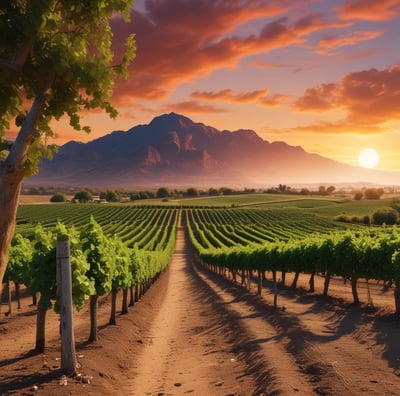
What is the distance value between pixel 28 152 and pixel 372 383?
11.4m

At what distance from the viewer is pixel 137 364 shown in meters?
16.9

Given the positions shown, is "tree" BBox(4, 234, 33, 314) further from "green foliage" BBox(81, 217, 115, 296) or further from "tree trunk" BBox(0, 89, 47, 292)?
"tree trunk" BBox(0, 89, 47, 292)

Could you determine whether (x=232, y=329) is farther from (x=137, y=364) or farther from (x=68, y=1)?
(x=68, y=1)

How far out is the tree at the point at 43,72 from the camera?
30.8ft

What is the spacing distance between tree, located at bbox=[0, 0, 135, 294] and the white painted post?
2920 mm

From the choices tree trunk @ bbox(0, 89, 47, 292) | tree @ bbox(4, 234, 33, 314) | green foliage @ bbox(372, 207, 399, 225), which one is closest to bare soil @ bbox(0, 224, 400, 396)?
tree @ bbox(4, 234, 33, 314)

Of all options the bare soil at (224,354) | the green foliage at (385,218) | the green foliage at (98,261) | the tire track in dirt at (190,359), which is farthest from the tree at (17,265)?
the green foliage at (385,218)

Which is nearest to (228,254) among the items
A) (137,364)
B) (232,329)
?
(232,329)

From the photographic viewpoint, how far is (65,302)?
1254 centimetres

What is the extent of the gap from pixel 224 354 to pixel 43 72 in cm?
1326

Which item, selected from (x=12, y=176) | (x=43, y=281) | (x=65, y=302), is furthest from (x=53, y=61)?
(x=43, y=281)

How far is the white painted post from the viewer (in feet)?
41.1

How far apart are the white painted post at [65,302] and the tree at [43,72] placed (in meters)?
2.92

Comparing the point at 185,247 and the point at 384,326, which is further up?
the point at 384,326
